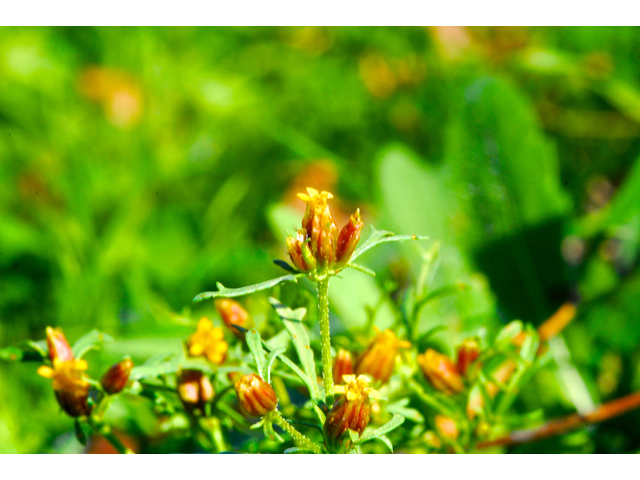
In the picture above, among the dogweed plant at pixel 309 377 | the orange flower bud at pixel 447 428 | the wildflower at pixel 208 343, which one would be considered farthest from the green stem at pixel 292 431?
the orange flower bud at pixel 447 428

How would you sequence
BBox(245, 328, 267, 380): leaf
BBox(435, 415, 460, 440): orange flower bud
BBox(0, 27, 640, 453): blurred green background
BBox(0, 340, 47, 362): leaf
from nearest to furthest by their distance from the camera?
BBox(245, 328, 267, 380): leaf → BBox(0, 340, 47, 362): leaf → BBox(435, 415, 460, 440): orange flower bud → BBox(0, 27, 640, 453): blurred green background

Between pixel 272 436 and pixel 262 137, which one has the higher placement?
pixel 262 137

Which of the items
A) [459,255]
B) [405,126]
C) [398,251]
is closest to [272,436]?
[459,255]

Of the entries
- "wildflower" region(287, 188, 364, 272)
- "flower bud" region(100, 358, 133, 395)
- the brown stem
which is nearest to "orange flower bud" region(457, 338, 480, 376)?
the brown stem

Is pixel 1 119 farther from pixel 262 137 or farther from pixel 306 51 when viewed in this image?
pixel 306 51

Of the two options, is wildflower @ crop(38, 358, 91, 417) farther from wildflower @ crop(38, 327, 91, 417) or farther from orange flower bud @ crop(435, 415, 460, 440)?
orange flower bud @ crop(435, 415, 460, 440)

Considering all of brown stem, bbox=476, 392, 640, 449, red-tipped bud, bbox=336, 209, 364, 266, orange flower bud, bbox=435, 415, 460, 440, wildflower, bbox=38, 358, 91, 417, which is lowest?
brown stem, bbox=476, 392, 640, 449

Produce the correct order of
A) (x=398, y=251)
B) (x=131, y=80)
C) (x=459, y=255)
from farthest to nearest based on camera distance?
(x=131, y=80), (x=398, y=251), (x=459, y=255)

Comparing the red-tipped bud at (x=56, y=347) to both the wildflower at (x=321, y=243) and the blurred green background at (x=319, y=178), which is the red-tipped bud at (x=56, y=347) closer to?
the blurred green background at (x=319, y=178)
